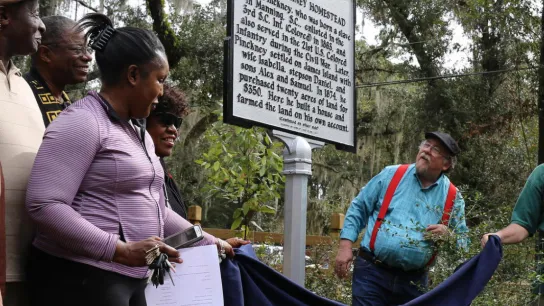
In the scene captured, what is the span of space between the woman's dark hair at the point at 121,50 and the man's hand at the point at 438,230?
9.77 ft

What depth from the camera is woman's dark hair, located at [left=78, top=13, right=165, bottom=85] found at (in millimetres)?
2812

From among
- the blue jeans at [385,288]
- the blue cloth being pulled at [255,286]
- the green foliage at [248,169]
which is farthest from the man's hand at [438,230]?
the green foliage at [248,169]

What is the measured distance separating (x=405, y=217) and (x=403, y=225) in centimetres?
8

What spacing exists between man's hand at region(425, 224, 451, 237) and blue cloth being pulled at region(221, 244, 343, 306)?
4.43 feet

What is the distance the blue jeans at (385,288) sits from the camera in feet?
18.1

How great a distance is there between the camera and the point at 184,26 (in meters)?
18.5

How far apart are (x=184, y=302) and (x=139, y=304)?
399 mm

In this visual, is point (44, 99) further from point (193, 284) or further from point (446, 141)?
point (446, 141)

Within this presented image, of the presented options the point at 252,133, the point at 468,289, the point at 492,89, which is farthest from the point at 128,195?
the point at 492,89

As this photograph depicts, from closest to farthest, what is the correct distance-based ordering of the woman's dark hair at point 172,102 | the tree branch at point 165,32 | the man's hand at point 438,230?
the woman's dark hair at point 172,102, the man's hand at point 438,230, the tree branch at point 165,32

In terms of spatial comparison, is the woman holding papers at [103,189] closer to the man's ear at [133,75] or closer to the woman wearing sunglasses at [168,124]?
the man's ear at [133,75]

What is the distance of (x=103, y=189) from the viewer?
8.73 feet

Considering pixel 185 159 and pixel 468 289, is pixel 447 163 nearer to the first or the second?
pixel 468 289

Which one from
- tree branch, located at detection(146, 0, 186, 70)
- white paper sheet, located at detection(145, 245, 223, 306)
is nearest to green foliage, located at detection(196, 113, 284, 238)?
white paper sheet, located at detection(145, 245, 223, 306)
